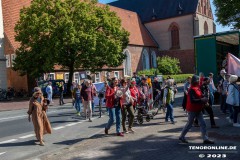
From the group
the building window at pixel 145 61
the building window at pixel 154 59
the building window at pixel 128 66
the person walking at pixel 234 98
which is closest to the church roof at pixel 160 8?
the building window at pixel 154 59

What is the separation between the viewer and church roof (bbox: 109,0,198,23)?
181 feet

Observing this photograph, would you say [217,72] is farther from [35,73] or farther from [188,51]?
[188,51]

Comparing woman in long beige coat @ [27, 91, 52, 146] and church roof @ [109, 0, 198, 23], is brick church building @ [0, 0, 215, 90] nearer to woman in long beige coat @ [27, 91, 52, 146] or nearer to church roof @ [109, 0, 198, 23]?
church roof @ [109, 0, 198, 23]

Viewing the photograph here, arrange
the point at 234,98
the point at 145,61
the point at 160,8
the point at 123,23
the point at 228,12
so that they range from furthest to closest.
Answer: the point at 160,8, the point at 145,61, the point at 123,23, the point at 228,12, the point at 234,98

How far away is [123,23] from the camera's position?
167 ft

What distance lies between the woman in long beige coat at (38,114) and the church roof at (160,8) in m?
48.1

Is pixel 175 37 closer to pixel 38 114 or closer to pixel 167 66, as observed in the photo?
pixel 167 66

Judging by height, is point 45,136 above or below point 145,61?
below

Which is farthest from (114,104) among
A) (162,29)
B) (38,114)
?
(162,29)

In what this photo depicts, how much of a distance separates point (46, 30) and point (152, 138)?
2130 cm

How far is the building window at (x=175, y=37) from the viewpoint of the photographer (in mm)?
56312

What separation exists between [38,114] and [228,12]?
27.1 meters

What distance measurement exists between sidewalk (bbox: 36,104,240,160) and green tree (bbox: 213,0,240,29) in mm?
23257

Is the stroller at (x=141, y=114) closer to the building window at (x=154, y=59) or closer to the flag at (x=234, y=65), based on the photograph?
the flag at (x=234, y=65)
